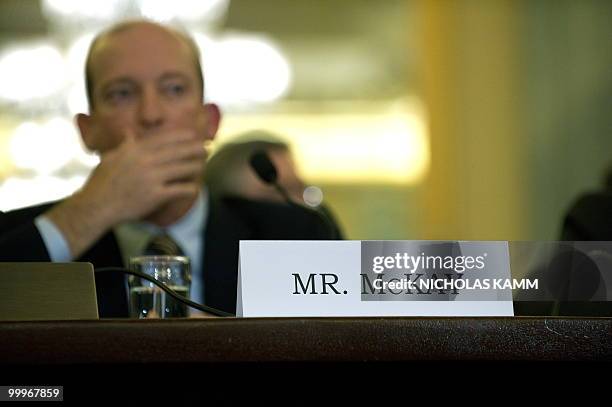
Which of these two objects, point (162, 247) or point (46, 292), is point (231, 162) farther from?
point (46, 292)

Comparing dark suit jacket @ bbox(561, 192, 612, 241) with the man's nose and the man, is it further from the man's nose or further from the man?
the man's nose

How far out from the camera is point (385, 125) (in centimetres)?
528

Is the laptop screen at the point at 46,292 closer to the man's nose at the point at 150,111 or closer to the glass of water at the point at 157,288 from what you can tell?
the glass of water at the point at 157,288

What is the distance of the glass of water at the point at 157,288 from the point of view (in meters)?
1.03

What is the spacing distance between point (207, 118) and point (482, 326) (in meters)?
1.07

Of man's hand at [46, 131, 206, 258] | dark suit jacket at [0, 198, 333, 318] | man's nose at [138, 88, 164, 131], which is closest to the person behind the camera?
dark suit jacket at [0, 198, 333, 318]

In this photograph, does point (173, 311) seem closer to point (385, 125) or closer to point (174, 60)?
point (174, 60)

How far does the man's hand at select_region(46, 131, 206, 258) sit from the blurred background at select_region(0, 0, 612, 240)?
289 cm

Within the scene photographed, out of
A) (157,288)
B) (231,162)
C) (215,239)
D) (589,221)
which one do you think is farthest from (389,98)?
(157,288)

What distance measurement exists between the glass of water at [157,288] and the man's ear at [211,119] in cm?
67

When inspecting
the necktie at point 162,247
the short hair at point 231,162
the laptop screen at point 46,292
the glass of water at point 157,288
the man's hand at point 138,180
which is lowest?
the laptop screen at point 46,292

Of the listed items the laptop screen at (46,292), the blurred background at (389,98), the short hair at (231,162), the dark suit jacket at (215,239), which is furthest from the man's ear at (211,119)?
the blurred background at (389,98)

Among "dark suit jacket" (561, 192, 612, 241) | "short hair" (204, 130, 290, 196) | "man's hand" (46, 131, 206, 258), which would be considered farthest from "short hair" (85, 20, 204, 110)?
"short hair" (204, 130, 290, 196)

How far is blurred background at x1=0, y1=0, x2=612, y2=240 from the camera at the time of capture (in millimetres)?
4762
